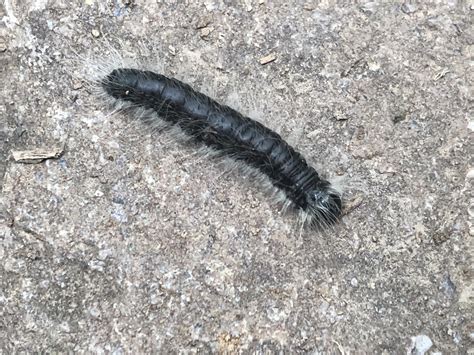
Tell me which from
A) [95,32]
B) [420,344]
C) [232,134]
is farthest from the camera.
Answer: [95,32]

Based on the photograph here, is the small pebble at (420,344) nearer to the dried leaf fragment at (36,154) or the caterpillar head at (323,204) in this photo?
the caterpillar head at (323,204)

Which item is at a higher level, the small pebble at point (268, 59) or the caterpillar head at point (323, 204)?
the small pebble at point (268, 59)

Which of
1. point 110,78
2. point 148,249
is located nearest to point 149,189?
point 148,249

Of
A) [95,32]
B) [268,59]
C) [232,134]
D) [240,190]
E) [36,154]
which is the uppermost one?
[268,59]

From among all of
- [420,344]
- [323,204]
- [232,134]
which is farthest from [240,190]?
[420,344]

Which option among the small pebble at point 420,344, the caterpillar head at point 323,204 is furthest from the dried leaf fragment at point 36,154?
the small pebble at point 420,344

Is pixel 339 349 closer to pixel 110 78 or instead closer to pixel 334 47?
pixel 334 47

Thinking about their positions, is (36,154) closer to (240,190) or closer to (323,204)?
(240,190)
